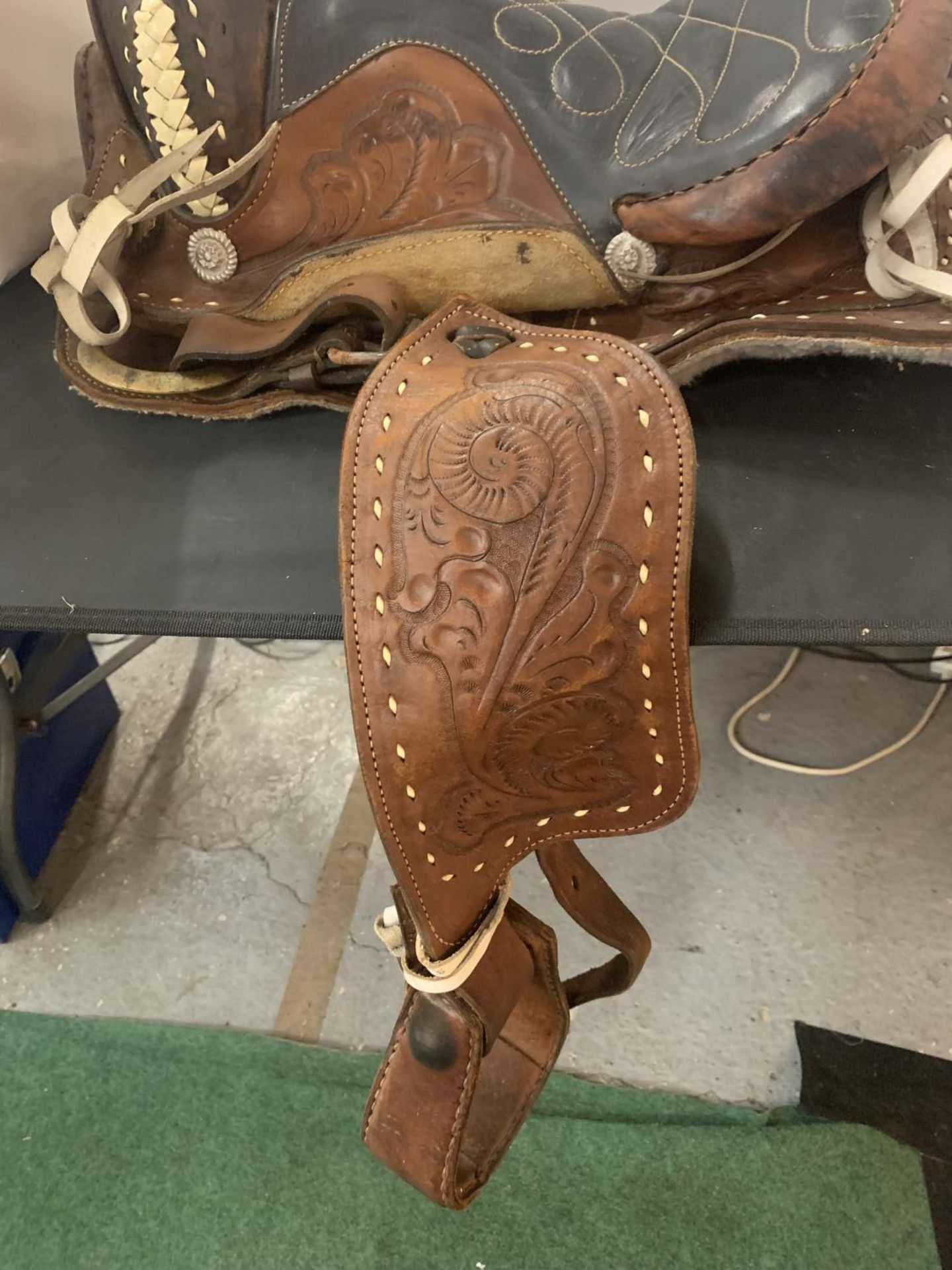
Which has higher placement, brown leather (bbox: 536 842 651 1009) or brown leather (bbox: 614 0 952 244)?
brown leather (bbox: 614 0 952 244)

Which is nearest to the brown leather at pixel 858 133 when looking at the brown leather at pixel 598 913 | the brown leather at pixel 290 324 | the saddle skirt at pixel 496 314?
the saddle skirt at pixel 496 314

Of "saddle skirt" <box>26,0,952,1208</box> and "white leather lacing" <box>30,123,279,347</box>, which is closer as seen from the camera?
"saddle skirt" <box>26,0,952,1208</box>

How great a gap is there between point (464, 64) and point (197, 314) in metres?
0.31

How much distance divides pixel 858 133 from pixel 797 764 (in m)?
0.91

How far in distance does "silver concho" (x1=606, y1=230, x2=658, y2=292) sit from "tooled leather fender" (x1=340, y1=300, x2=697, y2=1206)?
16 cm

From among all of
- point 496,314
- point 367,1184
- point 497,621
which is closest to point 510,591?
point 497,621

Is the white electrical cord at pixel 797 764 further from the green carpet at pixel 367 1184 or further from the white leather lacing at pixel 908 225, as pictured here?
the white leather lacing at pixel 908 225

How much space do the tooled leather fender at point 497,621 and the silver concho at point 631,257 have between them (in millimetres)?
165

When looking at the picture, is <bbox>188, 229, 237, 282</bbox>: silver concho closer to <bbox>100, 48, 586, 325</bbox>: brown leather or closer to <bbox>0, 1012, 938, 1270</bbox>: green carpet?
<bbox>100, 48, 586, 325</bbox>: brown leather

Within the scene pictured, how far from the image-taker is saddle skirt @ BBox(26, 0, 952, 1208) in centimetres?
52

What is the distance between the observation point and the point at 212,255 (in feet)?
2.50

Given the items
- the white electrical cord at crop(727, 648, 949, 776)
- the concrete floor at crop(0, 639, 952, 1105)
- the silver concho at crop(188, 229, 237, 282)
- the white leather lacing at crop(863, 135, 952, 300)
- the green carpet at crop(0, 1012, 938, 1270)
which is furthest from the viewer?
the white electrical cord at crop(727, 648, 949, 776)

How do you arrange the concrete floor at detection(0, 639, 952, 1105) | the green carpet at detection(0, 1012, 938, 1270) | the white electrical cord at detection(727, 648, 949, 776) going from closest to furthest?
the green carpet at detection(0, 1012, 938, 1270) → the concrete floor at detection(0, 639, 952, 1105) → the white electrical cord at detection(727, 648, 949, 776)

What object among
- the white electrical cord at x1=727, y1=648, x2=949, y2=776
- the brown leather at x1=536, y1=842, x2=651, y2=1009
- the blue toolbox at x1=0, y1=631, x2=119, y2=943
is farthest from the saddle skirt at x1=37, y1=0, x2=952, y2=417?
the white electrical cord at x1=727, y1=648, x2=949, y2=776
